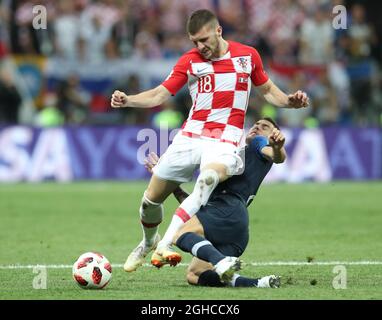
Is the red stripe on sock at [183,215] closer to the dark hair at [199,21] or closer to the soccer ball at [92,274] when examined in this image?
the soccer ball at [92,274]

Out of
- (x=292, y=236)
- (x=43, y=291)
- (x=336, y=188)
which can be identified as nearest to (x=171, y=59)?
(x=336, y=188)

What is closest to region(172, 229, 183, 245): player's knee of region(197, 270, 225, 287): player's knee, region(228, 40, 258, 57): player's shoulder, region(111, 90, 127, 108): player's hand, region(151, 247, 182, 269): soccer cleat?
region(151, 247, 182, 269): soccer cleat

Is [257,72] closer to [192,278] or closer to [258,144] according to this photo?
[258,144]

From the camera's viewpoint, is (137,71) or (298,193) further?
(137,71)

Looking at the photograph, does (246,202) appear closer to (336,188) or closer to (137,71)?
(336,188)

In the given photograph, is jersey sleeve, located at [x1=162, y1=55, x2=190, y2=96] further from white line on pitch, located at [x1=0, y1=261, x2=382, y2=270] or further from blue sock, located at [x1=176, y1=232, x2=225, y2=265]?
white line on pitch, located at [x1=0, y1=261, x2=382, y2=270]

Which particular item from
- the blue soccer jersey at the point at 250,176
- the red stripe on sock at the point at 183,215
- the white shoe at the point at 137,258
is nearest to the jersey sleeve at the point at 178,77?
the blue soccer jersey at the point at 250,176

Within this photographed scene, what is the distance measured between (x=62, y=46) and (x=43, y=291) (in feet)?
45.6

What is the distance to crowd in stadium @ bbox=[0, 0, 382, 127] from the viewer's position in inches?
826

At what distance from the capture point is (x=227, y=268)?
25.8 feet

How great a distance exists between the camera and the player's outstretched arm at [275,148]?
861cm

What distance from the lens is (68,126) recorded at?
1967cm

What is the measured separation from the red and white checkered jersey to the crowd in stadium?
1158cm

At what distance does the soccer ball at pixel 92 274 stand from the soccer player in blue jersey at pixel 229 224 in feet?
1.79
